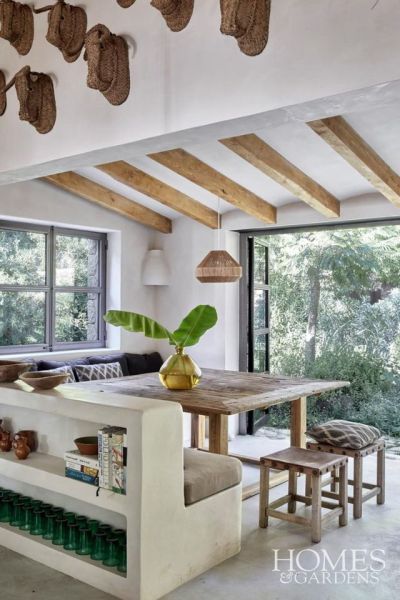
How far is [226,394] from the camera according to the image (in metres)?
3.93

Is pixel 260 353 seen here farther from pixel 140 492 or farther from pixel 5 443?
pixel 140 492

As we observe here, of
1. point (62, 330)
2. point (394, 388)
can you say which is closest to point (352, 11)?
point (62, 330)

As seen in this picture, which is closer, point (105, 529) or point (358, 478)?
point (105, 529)

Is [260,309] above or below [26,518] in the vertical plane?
above

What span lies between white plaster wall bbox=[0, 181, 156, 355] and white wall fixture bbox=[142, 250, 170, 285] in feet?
0.28

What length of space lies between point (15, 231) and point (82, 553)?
3.51 meters

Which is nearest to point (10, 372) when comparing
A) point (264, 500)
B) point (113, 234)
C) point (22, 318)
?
point (264, 500)

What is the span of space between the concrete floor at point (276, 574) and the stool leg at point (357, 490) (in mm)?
94

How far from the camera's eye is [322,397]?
24.7ft

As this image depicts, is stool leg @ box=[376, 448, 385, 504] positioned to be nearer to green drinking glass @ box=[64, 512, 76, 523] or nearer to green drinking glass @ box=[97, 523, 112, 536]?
green drinking glass @ box=[97, 523, 112, 536]

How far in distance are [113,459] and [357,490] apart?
184 cm

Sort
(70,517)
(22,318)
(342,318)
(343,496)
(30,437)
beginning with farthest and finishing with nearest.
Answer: (342,318) → (22,318) → (343,496) → (30,437) → (70,517)

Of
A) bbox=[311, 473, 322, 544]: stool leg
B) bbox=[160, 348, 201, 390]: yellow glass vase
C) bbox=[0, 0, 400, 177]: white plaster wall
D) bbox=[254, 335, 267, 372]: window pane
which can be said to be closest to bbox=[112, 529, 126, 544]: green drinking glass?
bbox=[311, 473, 322, 544]: stool leg

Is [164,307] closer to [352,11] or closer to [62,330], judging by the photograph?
[62,330]
